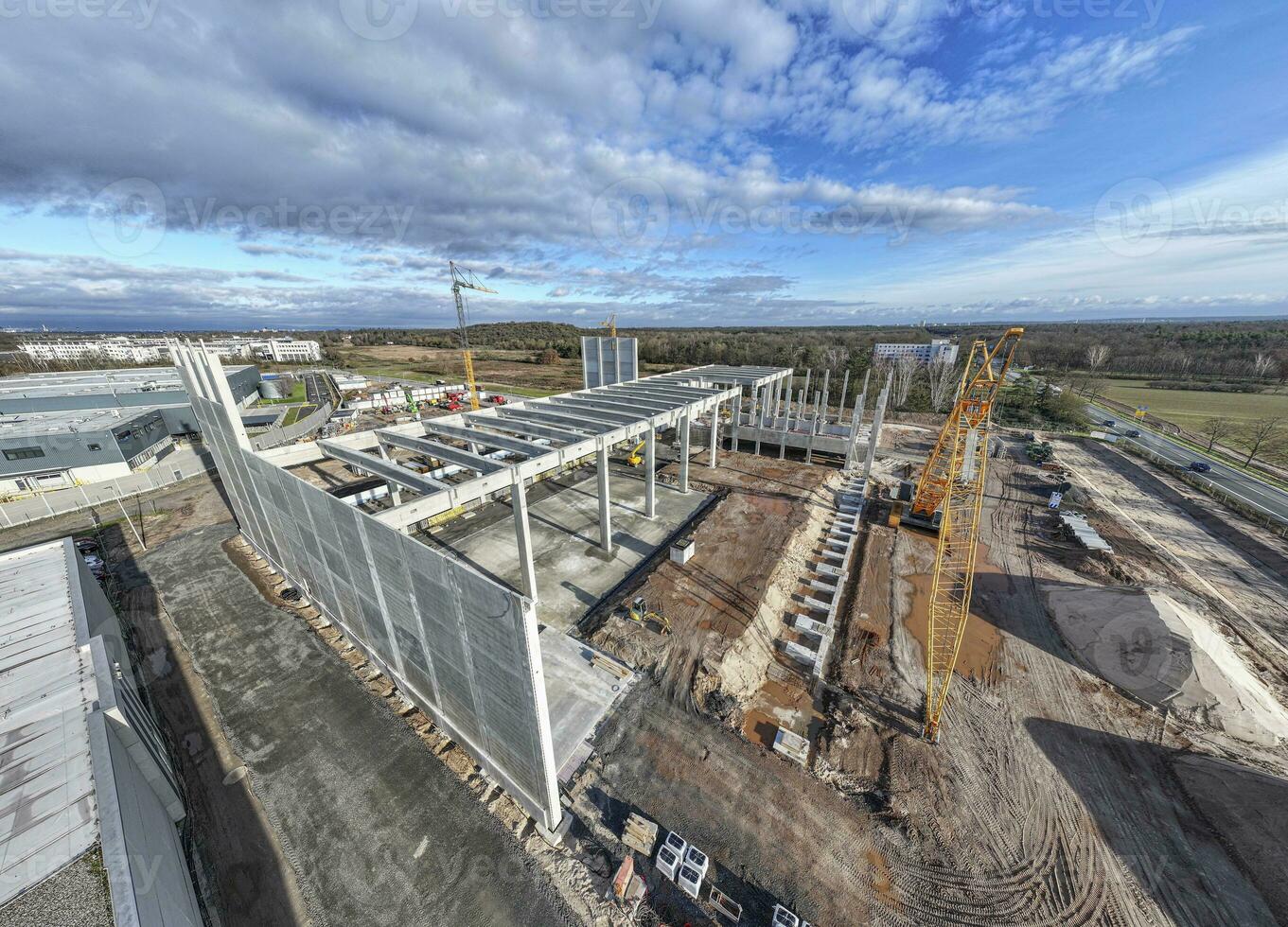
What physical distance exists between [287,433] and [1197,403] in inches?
4298

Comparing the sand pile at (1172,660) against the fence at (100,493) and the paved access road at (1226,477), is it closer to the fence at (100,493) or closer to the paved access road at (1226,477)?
the paved access road at (1226,477)

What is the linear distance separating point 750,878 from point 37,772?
562 inches

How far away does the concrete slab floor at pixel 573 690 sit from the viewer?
11914mm

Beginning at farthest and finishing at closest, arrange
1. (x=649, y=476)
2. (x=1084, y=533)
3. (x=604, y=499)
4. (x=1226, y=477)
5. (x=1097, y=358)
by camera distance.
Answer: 1. (x=1097, y=358)
2. (x=1226, y=477)
3. (x=649, y=476)
4. (x=1084, y=533)
5. (x=604, y=499)

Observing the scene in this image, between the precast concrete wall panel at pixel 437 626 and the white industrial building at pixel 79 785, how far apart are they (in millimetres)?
4961

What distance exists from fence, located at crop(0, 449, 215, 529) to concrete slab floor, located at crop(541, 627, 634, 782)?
33.8 metres

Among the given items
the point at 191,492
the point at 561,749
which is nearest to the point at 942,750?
the point at 561,749

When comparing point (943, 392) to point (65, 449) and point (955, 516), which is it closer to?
point (955, 516)

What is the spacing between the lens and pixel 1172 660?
13.5m

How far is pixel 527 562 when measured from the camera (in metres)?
16.0

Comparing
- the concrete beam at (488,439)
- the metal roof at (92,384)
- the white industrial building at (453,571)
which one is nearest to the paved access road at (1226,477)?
the white industrial building at (453,571)

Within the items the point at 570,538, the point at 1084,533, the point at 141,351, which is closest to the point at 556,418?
the point at 570,538

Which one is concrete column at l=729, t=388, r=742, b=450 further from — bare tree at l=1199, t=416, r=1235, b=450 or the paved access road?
bare tree at l=1199, t=416, r=1235, b=450

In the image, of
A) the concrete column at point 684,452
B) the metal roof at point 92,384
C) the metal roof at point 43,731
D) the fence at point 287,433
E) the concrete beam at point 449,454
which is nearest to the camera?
the metal roof at point 43,731
